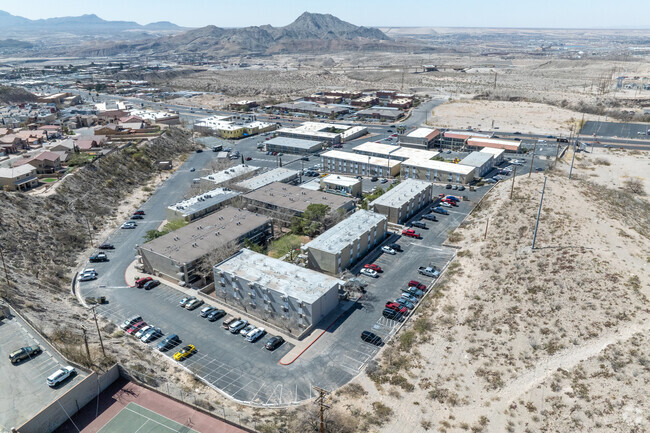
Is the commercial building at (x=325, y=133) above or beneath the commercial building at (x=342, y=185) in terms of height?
above

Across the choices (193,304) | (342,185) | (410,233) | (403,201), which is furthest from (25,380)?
(342,185)

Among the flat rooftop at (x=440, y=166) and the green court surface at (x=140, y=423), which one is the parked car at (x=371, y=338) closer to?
the green court surface at (x=140, y=423)

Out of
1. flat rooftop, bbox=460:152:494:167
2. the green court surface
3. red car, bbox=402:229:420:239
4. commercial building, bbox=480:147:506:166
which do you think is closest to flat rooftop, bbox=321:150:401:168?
flat rooftop, bbox=460:152:494:167

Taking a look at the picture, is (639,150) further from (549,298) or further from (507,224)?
(549,298)

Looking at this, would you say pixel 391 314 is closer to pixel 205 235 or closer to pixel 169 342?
pixel 169 342

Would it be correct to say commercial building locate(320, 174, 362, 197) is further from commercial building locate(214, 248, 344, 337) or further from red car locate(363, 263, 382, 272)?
commercial building locate(214, 248, 344, 337)

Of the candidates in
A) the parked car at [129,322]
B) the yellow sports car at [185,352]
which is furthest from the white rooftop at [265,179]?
the yellow sports car at [185,352]
